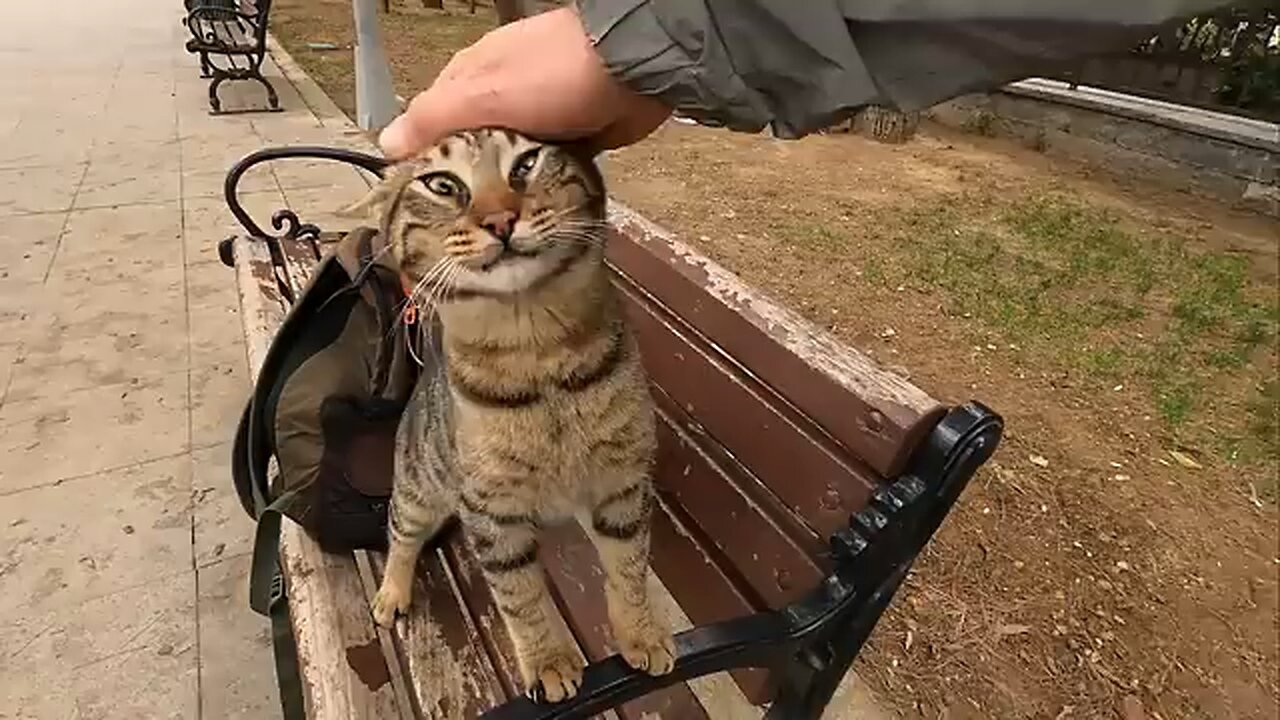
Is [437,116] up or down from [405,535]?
up

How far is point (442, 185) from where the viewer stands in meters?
1.24

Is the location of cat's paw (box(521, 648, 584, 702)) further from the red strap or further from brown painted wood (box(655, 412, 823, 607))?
the red strap

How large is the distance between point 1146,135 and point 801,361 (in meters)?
6.07

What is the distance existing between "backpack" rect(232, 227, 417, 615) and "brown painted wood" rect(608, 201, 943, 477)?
20.7 inches

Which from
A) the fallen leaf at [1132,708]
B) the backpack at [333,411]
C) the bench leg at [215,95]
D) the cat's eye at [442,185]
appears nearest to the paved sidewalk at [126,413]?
the bench leg at [215,95]

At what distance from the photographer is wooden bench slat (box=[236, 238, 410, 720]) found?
1.52m

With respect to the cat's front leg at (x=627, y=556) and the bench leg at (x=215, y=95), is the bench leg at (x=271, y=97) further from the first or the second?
the cat's front leg at (x=627, y=556)

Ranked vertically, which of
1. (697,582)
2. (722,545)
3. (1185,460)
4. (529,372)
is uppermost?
(529,372)

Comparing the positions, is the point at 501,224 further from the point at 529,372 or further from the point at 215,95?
the point at 215,95

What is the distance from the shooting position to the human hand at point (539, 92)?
92 centimetres

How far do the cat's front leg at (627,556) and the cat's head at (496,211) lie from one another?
0.37 m

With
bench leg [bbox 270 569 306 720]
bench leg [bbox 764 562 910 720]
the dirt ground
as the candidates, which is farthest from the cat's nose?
the dirt ground

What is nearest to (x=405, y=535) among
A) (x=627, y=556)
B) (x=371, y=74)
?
(x=627, y=556)

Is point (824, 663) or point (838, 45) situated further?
point (824, 663)
